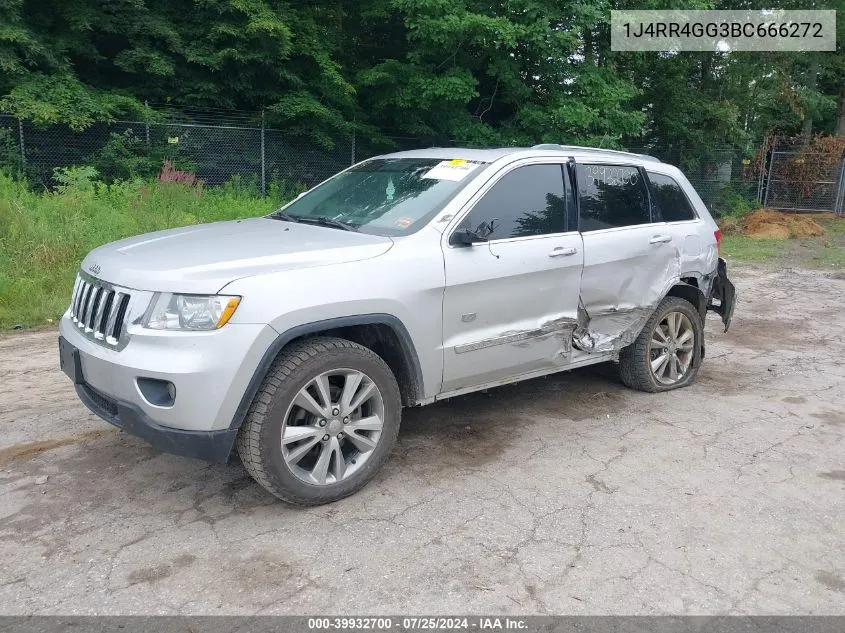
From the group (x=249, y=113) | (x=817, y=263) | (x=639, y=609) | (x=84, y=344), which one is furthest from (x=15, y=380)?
(x=817, y=263)

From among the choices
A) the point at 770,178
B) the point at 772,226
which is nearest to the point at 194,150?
the point at 772,226

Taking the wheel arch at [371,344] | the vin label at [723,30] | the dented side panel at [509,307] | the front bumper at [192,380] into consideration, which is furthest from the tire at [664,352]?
the vin label at [723,30]

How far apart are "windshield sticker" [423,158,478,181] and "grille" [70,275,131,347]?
2.06m

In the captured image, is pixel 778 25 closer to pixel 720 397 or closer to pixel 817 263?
pixel 817 263

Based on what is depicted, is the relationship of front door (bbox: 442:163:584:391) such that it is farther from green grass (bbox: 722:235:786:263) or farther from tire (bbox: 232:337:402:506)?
green grass (bbox: 722:235:786:263)

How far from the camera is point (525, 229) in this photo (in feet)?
15.1

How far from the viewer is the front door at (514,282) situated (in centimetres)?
416

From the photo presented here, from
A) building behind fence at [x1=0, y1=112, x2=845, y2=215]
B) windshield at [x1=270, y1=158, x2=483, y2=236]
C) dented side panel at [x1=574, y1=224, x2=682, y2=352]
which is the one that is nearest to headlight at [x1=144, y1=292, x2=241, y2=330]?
windshield at [x1=270, y1=158, x2=483, y2=236]

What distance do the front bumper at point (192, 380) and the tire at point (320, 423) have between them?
0.16 metres

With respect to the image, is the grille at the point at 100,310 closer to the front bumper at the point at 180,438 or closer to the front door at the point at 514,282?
the front bumper at the point at 180,438

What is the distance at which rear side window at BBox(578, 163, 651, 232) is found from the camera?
5.04 metres

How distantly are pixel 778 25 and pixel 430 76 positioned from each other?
12135 mm

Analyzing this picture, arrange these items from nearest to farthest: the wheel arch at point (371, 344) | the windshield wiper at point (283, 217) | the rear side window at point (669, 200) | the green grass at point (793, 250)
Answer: the wheel arch at point (371, 344) → the windshield wiper at point (283, 217) → the rear side window at point (669, 200) → the green grass at point (793, 250)

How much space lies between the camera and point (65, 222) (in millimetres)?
9664
